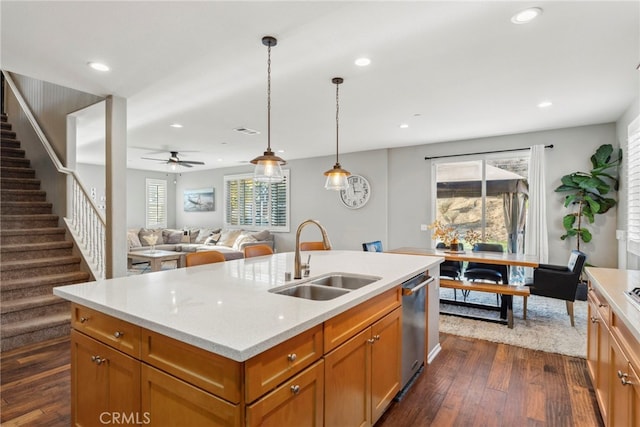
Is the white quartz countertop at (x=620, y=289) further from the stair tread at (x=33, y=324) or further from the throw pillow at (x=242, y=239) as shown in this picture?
the throw pillow at (x=242, y=239)

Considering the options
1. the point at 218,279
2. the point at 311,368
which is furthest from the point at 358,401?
the point at 218,279

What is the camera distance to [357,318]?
172cm

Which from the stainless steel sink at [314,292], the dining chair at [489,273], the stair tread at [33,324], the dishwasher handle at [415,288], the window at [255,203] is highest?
the window at [255,203]

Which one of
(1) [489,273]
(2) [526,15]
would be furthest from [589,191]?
(2) [526,15]

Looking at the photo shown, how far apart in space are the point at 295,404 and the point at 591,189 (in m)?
5.19

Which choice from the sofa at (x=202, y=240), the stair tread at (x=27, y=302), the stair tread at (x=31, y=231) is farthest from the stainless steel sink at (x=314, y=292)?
the sofa at (x=202, y=240)

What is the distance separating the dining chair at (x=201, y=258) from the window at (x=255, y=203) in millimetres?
5366

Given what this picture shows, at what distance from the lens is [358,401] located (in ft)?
5.72

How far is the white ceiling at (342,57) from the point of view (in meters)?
2.12

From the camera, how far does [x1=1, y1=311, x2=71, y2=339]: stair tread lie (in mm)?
3182

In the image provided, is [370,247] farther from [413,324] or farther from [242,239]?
[242,239]

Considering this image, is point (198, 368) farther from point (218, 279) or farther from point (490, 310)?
point (490, 310)

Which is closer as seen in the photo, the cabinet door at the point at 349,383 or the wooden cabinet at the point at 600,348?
the cabinet door at the point at 349,383

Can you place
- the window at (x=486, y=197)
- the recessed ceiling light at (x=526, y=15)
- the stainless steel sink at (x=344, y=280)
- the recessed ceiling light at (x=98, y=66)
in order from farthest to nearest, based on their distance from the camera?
the window at (x=486, y=197) < the recessed ceiling light at (x=98, y=66) < the stainless steel sink at (x=344, y=280) < the recessed ceiling light at (x=526, y=15)
